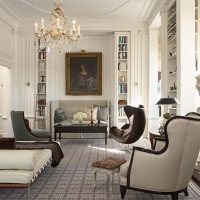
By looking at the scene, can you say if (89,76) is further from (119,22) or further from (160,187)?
(160,187)

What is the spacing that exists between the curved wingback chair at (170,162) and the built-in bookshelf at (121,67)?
614cm

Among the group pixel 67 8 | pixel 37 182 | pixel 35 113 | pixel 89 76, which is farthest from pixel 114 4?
pixel 37 182

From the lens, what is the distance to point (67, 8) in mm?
8484

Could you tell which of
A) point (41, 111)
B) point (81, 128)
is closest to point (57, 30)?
point (81, 128)

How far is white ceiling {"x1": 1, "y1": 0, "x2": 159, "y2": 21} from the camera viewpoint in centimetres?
793

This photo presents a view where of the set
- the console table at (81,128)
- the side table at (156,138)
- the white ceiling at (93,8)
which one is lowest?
the console table at (81,128)

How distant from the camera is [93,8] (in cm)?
852

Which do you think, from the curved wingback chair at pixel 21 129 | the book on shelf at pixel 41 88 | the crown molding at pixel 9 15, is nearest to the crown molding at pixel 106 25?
the crown molding at pixel 9 15

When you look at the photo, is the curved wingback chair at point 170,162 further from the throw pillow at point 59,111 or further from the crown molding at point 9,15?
the crown molding at point 9,15

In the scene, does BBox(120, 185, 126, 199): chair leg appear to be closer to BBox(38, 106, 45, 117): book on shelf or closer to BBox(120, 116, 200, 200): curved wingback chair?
BBox(120, 116, 200, 200): curved wingback chair

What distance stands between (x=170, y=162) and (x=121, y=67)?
6.56 m

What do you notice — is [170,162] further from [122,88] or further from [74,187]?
[122,88]

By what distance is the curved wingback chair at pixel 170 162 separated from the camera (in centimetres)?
341

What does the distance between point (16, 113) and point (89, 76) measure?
3.73m
